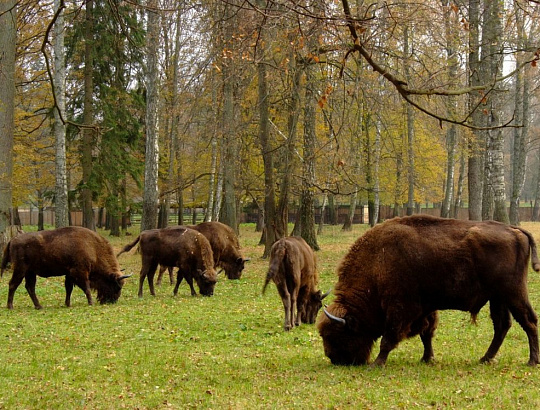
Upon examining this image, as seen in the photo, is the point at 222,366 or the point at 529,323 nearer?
the point at 529,323

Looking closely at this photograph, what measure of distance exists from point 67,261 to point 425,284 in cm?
941

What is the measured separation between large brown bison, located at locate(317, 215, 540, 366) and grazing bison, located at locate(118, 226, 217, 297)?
814cm

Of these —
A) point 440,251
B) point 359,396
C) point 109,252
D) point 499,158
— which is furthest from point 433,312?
point 499,158

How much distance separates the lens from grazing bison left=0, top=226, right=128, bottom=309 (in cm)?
1424

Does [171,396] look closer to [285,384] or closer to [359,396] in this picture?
[285,384]

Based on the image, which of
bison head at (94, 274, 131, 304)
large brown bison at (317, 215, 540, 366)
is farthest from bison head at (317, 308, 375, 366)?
bison head at (94, 274, 131, 304)

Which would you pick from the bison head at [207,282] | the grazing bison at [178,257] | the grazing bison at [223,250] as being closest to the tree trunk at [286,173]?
the grazing bison at [223,250]

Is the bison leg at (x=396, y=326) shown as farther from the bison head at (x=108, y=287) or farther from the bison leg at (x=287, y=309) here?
the bison head at (x=108, y=287)

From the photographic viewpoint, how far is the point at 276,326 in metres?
11.8

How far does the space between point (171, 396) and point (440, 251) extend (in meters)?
3.78

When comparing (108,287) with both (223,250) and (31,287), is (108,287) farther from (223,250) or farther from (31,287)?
(223,250)

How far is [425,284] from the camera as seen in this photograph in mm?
8062

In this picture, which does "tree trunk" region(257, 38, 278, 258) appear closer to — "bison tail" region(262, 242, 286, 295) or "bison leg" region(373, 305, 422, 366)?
"bison tail" region(262, 242, 286, 295)

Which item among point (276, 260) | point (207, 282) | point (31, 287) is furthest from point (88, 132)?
point (276, 260)
